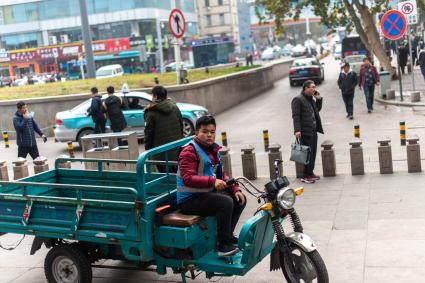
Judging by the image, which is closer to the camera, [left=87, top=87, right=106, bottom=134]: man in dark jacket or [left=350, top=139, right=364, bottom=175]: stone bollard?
[left=350, top=139, right=364, bottom=175]: stone bollard

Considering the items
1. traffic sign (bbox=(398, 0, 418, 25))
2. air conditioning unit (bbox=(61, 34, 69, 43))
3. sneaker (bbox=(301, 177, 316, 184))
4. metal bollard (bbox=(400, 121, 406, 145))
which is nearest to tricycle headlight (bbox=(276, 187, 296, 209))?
sneaker (bbox=(301, 177, 316, 184))

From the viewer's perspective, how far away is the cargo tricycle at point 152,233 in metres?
5.95

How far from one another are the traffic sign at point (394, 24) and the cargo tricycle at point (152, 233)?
46.8 feet

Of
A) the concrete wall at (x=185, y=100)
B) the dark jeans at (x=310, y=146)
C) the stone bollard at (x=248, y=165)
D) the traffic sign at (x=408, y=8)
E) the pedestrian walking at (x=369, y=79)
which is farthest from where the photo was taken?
the concrete wall at (x=185, y=100)

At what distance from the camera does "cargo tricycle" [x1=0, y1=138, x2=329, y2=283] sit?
19.5 feet

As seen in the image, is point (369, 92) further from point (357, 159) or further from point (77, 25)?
point (77, 25)

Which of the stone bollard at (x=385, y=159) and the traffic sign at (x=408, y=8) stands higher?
the traffic sign at (x=408, y=8)

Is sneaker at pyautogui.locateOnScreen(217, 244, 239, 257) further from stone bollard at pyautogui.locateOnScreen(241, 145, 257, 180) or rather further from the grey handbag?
stone bollard at pyautogui.locateOnScreen(241, 145, 257, 180)

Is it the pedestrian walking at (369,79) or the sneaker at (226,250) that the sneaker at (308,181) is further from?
the pedestrian walking at (369,79)

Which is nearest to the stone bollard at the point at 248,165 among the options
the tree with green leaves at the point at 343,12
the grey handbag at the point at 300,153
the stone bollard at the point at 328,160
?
the stone bollard at the point at 328,160

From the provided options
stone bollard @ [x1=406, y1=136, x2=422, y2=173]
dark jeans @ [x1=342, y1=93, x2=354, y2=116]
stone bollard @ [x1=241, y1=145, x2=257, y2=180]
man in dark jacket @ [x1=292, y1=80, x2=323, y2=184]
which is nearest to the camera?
man in dark jacket @ [x1=292, y1=80, x2=323, y2=184]

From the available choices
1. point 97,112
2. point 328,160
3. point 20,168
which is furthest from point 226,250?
point 97,112

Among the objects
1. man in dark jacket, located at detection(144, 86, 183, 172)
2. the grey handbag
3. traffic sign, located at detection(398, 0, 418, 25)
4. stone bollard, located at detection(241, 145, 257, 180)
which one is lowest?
stone bollard, located at detection(241, 145, 257, 180)

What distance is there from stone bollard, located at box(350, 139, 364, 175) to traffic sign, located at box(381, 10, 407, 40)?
357 inches
